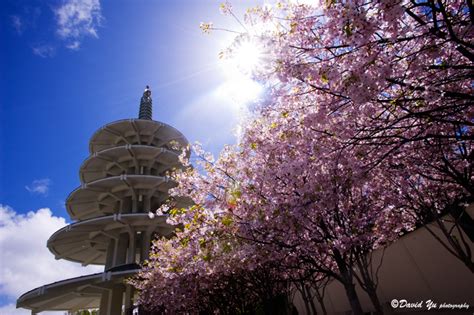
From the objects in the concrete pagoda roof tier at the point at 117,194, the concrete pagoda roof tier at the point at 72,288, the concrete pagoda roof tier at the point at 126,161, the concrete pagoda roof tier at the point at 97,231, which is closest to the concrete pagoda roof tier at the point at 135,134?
the concrete pagoda roof tier at the point at 126,161

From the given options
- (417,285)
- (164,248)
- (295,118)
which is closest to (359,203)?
(295,118)

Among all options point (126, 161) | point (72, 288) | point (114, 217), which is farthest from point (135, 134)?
point (72, 288)

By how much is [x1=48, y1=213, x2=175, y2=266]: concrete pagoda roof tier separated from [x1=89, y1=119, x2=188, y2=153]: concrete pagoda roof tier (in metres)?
10.5

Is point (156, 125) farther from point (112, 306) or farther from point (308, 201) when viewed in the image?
point (308, 201)

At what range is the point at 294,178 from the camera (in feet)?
23.2

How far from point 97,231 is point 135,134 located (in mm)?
13192

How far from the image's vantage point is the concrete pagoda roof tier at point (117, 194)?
108 ft

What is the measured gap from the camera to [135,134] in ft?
129

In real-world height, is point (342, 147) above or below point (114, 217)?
below

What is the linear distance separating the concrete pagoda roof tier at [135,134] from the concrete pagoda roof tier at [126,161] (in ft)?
7.25

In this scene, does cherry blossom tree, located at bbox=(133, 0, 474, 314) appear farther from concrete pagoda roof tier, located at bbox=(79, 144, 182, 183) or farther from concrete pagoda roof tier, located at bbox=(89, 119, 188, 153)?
concrete pagoda roof tier, located at bbox=(89, 119, 188, 153)

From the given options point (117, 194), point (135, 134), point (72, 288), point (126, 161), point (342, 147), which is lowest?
point (342, 147)

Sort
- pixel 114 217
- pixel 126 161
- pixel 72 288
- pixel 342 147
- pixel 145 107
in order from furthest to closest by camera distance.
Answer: pixel 145 107 → pixel 126 161 → pixel 114 217 → pixel 72 288 → pixel 342 147

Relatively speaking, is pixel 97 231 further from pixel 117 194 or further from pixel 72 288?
pixel 72 288
